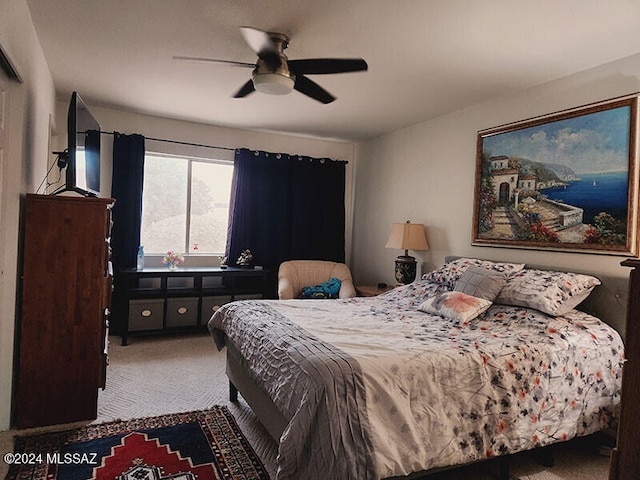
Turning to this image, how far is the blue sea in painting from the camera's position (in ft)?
8.98

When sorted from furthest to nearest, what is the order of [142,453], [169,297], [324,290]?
[324,290] < [169,297] < [142,453]

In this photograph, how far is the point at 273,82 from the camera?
8.63 ft

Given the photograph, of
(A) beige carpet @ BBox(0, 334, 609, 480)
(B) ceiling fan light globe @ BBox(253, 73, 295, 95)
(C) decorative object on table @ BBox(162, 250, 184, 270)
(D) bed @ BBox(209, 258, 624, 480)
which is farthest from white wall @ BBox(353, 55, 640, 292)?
(C) decorative object on table @ BBox(162, 250, 184, 270)

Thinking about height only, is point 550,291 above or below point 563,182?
below

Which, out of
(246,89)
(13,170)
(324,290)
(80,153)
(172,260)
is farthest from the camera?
(324,290)

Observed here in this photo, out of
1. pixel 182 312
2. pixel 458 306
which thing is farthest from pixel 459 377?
pixel 182 312

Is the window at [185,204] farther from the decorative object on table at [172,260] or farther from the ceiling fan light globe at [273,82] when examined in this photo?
the ceiling fan light globe at [273,82]

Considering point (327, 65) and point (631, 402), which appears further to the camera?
point (327, 65)

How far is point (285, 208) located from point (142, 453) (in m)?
3.66

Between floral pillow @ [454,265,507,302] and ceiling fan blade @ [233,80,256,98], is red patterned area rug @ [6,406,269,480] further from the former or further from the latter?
ceiling fan blade @ [233,80,256,98]

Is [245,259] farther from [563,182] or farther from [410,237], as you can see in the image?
[563,182]

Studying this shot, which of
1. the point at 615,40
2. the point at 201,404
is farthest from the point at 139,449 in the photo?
the point at 615,40

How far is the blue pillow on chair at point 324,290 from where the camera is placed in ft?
15.9

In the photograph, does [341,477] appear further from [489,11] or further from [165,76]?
[165,76]
